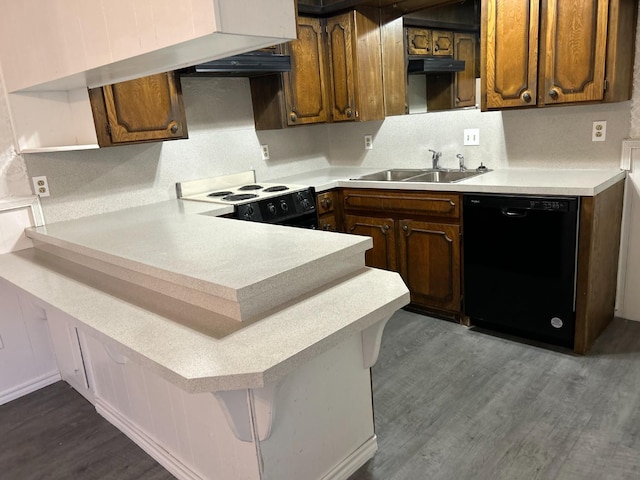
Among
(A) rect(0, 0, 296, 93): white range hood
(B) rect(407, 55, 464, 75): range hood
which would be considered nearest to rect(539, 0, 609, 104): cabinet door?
(B) rect(407, 55, 464, 75): range hood

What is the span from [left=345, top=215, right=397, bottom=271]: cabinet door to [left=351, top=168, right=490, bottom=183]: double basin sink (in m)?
0.33

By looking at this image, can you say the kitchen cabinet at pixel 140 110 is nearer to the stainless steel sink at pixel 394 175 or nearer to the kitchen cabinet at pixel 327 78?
the kitchen cabinet at pixel 327 78

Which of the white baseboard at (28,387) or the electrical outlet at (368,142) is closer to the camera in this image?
the white baseboard at (28,387)

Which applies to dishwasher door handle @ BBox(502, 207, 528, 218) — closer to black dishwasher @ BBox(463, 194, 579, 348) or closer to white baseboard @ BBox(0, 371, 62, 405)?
black dishwasher @ BBox(463, 194, 579, 348)

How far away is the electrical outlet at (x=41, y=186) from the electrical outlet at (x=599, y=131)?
3.10 m

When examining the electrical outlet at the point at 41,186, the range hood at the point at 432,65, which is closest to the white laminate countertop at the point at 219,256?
the electrical outlet at the point at 41,186

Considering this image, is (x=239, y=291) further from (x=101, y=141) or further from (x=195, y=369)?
(x=101, y=141)

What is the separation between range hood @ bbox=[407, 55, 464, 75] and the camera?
3.24m

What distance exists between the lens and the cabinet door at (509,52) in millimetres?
2590

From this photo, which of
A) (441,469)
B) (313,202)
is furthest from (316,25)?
(441,469)

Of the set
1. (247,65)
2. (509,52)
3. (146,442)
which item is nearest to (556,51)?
(509,52)

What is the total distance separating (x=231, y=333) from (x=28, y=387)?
2.00 meters

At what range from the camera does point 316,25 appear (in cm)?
345

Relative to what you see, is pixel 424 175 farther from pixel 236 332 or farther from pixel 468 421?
pixel 236 332
